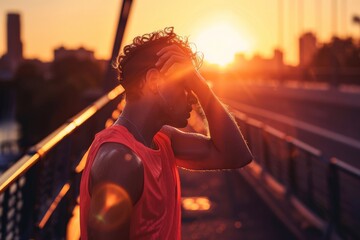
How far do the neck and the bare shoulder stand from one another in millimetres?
244

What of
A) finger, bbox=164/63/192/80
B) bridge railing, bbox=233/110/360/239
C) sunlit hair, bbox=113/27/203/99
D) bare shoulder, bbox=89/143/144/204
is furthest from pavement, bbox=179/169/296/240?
bare shoulder, bbox=89/143/144/204

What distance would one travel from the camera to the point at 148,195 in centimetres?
219

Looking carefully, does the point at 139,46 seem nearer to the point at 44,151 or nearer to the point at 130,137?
the point at 130,137

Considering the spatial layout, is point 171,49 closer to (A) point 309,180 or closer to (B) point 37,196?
(B) point 37,196

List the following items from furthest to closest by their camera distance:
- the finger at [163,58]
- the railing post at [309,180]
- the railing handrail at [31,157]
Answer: the railing post at [309,180] → the railing handrail at [31,157] → the finger at [163,58]

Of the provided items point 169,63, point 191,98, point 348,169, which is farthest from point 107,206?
point 348,169

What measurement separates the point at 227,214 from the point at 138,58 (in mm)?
7452

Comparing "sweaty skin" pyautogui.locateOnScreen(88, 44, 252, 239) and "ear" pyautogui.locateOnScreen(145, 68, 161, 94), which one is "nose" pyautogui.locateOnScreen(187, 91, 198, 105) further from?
"ear" pyautogui.locateOnScreen(145, 68, 161, 94)

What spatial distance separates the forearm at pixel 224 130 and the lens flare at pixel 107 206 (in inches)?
30.4

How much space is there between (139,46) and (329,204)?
5.25m

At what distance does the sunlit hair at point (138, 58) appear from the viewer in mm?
2393

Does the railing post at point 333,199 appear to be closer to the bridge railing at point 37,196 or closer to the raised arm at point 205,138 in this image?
the bridge railing at point 37,196

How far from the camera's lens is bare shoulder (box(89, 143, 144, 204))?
2.03 metres

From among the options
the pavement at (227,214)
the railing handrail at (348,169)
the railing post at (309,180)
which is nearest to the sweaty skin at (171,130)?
the railing handrail at (348,169)
